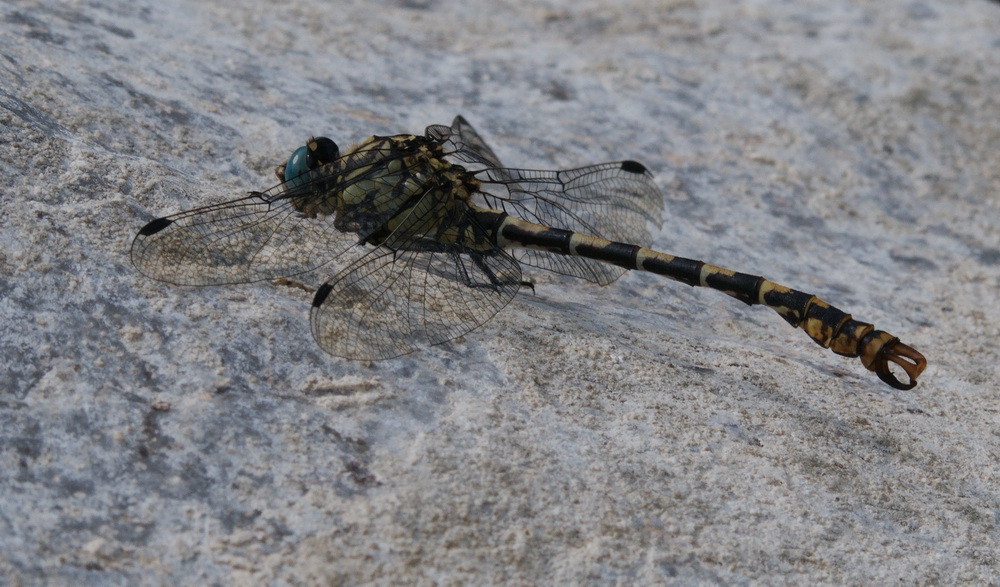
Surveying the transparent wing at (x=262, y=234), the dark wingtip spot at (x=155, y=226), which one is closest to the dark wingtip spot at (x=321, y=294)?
the transparent wing at (x=262, y=234)

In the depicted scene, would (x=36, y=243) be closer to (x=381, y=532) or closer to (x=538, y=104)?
(x=381, y=532)

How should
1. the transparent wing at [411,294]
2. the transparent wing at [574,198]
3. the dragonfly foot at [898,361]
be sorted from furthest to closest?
the transparent wing at [574,198]
the dragonfly foot at [898,361]
the transparent wing at [411,294]

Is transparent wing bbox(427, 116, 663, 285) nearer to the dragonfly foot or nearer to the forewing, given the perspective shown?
the forewing

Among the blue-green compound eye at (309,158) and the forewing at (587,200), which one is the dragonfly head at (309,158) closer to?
the blue-green compound eye at (309,158)

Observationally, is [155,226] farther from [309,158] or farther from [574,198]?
[574,198]

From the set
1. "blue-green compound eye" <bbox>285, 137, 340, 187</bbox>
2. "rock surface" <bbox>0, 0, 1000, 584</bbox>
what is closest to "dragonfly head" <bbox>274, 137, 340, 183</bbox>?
"blue-green compound eye" <bbox>285, 137, 340, 187</bbox>

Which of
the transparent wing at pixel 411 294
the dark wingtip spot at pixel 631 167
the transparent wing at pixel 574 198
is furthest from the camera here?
the dark wingtip spot at pixel 631 167

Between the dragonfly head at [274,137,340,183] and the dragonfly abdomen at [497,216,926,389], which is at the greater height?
the dragonfly head at [274,137,340,183]
